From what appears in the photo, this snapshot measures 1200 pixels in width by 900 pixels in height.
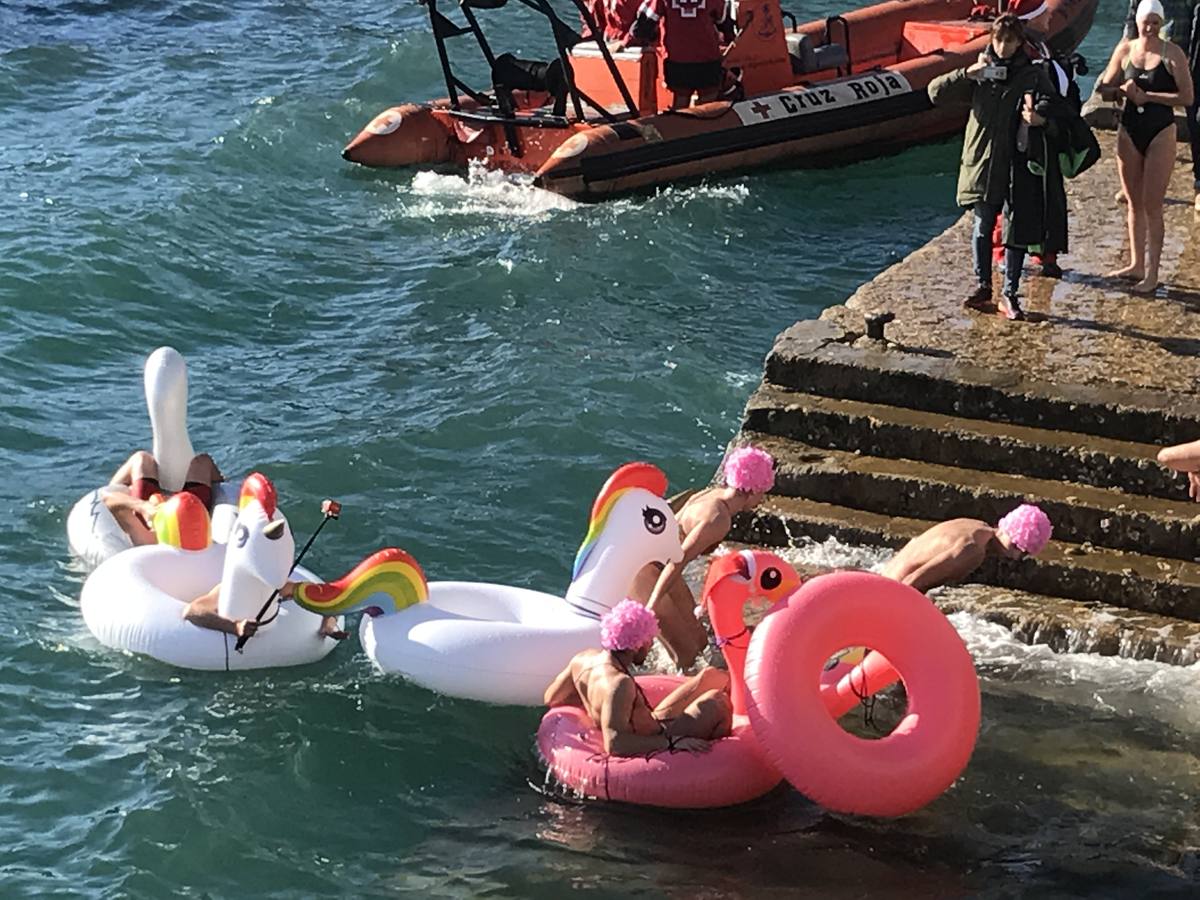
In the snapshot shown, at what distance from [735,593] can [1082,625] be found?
1.68m

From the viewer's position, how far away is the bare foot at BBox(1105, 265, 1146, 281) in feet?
33.9

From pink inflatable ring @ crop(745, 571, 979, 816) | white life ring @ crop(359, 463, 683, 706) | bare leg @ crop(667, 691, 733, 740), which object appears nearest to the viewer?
pink inflatable ring @ crop(745, 571, 979, 816)

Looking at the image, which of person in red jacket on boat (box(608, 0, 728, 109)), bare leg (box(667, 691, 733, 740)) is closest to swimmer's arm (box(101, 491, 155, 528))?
bare leg (box(667, 691, 733, 740))

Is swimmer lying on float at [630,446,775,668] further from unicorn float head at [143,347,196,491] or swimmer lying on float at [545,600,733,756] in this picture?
unicorn float head at [143,347,196,491]

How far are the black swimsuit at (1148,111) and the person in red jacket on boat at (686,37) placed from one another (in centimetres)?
655

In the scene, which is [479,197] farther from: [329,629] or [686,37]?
[329,629]

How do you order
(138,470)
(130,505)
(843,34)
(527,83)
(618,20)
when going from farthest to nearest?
(843,34), (618,20), (527,83), (138,470), (130,505)

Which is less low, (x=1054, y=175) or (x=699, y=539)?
(x=1054, y=175)

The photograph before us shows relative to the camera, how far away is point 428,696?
8.31 metres

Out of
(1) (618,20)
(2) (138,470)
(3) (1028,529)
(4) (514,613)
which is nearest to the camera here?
(3) (1028,529)

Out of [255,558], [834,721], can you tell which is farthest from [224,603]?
[834,721]

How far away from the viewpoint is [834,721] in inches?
279

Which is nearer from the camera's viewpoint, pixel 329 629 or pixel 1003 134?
pixel 329 629

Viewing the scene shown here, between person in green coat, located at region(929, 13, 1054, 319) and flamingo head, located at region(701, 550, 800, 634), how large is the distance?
3.02m
